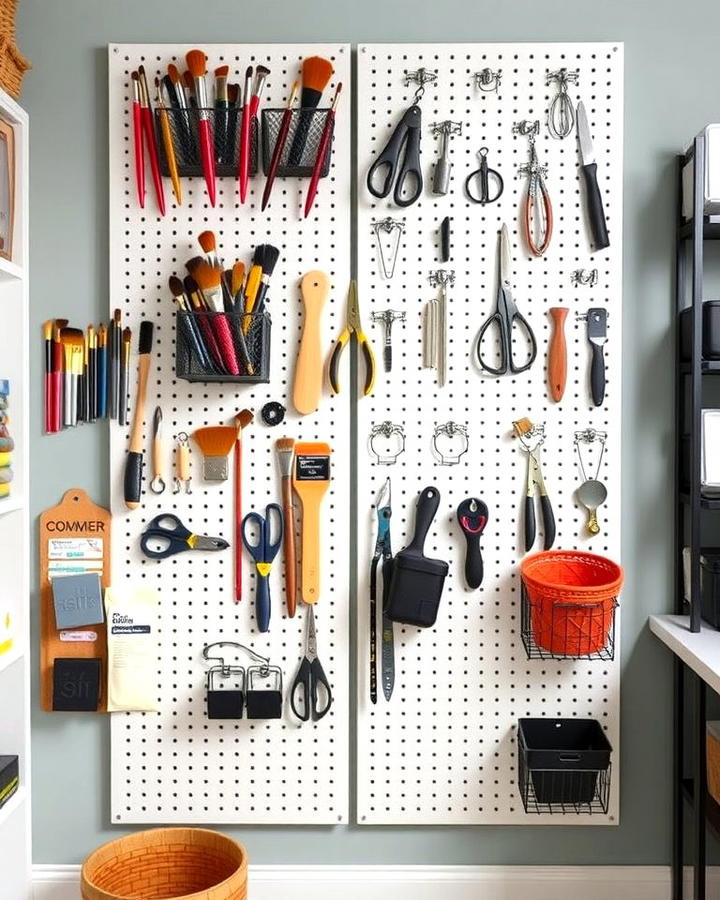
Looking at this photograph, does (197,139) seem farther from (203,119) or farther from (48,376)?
(48,376)

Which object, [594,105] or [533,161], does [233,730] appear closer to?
[533,161]

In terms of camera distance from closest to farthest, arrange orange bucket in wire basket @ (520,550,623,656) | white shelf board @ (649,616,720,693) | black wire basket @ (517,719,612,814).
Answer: white shelf board @ (649,616,720,693) < orange bucket in wire basket @ (520,550,623,656) < black wire basket @ (517,719,612,814)

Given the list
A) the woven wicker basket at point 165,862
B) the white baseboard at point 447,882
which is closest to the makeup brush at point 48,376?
the woven wicker basket at point 165,862

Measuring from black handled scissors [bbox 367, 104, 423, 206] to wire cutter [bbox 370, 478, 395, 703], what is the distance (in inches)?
25.9

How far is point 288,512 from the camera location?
6.21 ft

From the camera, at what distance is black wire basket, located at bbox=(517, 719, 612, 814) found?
1821 millimetres

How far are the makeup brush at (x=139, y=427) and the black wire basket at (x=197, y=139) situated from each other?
37 cm

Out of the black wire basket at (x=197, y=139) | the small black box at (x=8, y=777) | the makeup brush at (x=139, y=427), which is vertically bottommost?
the small black box at (x=8, y=777)

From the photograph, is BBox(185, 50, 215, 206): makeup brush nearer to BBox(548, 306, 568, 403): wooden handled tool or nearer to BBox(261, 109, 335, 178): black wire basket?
BBox(261, 109, 335, 178): black wire basket

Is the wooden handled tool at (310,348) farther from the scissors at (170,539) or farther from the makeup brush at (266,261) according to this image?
the scissors at (170,539)

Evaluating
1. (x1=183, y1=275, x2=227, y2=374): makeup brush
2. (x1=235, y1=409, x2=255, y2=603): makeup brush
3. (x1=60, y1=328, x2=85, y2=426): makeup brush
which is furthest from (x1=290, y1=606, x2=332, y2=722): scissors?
(x1=60, y1=328, x2=85, y2=426): makeup brush

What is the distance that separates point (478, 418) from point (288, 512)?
491 mm

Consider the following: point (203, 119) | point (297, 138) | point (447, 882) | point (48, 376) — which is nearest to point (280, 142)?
point (297, 138)

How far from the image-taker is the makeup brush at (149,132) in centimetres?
182
